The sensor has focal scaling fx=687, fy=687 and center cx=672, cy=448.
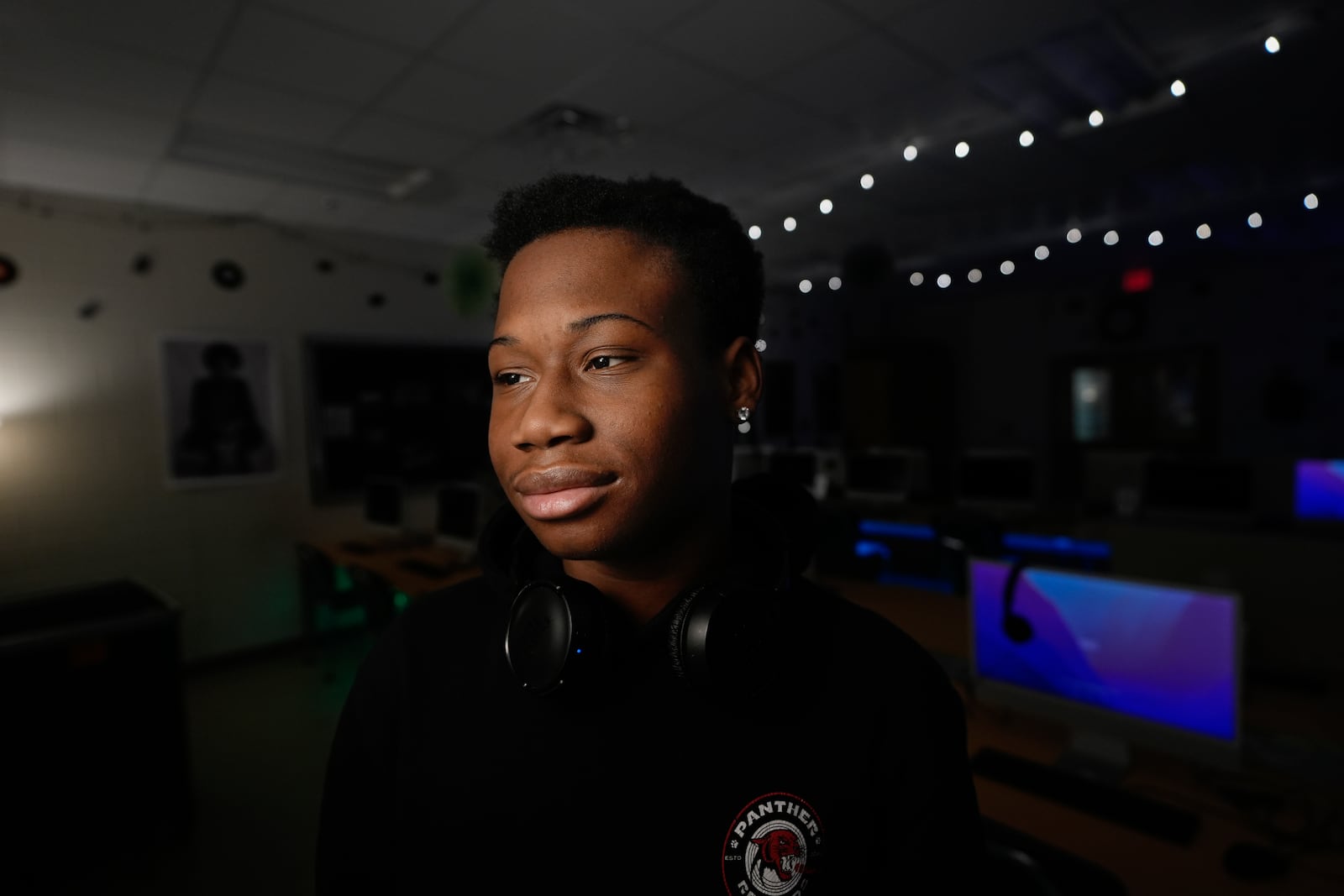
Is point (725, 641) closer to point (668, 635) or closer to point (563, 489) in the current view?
point (668, 635)

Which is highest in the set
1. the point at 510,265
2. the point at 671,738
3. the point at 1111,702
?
the point at 510,265

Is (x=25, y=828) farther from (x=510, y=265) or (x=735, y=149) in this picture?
(x=735, y=149)

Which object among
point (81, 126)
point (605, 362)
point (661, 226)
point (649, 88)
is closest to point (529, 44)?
point (649, 88)

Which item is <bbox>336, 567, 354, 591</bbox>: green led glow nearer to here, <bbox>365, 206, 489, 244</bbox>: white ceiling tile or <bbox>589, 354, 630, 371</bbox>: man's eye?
<bbox>365, 206, 489, 244</bbox>: white ceiling tile

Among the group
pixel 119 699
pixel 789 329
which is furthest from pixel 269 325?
pixel 789 329

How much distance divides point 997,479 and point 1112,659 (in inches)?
144

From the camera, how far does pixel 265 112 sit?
3.16m

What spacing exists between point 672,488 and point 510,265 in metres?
0.29

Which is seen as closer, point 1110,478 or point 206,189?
point 206,189

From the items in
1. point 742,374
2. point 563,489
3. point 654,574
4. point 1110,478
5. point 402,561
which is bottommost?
point 402,561

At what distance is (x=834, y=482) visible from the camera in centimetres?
599

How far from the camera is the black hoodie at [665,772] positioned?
0.63m

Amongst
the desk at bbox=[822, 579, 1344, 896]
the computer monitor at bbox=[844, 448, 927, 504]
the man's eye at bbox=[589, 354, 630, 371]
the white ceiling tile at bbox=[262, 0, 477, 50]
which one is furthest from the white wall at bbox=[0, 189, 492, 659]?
the man's eye at bbox=[589, 354, 630, 371]

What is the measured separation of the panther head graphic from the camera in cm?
62
